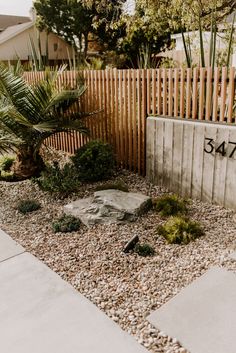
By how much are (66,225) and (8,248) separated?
652 millimetres

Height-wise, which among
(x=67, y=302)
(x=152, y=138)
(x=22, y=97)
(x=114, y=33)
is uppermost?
(x=114, y=33)

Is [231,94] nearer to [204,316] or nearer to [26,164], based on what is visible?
[204,316]

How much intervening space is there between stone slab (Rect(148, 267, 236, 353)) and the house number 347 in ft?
4.99

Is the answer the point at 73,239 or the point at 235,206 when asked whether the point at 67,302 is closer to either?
the point at 73,239

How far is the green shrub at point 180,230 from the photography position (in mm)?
3260

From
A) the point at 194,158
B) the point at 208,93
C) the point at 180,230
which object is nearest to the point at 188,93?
the point at 208,93

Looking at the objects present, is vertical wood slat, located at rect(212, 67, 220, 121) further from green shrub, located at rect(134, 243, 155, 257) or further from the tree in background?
the tree in background

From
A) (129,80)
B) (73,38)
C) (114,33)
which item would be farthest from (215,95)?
(73,38)

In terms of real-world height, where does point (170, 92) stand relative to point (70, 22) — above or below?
below

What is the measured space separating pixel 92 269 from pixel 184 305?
0.88 m

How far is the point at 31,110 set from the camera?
4.81m

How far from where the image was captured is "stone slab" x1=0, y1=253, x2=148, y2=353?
80.7 inches

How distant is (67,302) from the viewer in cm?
246

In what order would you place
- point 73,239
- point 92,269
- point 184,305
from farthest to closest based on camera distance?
point 73,239 → point 92,269 → point 184,305
